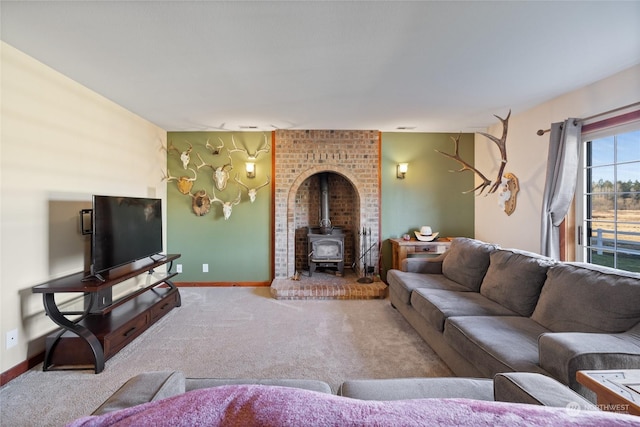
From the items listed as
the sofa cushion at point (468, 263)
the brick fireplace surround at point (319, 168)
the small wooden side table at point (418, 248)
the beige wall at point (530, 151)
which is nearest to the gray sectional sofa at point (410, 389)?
the sofa cushion at point (468, 263)

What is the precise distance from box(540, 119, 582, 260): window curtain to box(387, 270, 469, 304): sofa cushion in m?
1.08

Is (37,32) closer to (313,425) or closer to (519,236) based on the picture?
(313,425)

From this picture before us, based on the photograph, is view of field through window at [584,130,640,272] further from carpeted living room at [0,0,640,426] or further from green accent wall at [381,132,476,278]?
green accent wall at [381,132,476,278]

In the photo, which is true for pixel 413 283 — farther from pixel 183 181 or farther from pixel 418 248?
pixel 183 181

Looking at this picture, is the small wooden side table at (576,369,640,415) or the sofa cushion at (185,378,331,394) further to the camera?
the sofa cushion at (185,378,331,394)

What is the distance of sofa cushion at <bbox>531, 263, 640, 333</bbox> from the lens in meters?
1.59

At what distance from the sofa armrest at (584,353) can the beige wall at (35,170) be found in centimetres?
354

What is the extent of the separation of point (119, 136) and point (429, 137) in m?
4.42

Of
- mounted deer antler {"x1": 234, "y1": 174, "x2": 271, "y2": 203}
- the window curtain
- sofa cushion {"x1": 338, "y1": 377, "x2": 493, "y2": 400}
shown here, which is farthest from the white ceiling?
sofa cushion {"x1": 338, "y1": 377, "x2": 493, "y2": 400}

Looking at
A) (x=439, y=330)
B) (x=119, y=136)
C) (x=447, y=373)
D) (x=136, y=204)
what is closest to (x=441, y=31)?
(x=439, y=330)

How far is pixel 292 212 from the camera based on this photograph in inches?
181

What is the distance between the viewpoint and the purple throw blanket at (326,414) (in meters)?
0.50

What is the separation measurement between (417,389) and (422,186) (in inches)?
154

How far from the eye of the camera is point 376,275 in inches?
179
